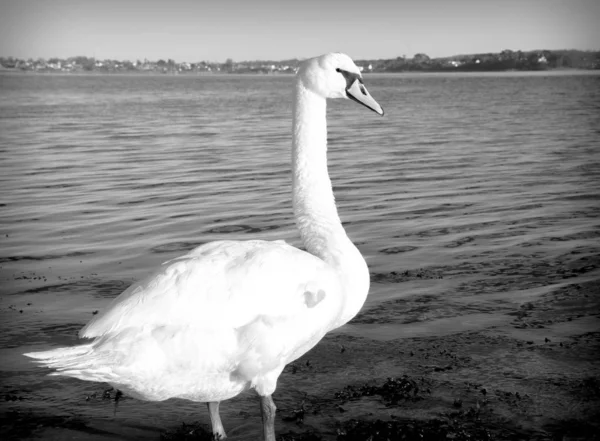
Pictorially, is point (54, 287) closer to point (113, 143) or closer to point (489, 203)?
point (489, 203)

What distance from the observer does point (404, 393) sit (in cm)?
646

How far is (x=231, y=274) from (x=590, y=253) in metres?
7.33

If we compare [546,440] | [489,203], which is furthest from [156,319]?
[489,203]

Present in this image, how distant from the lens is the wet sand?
5.93 meters

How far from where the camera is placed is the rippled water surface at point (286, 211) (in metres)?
9.38

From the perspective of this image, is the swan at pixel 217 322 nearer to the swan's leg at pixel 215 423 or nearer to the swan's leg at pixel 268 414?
the swan's leg at pixel 268 414

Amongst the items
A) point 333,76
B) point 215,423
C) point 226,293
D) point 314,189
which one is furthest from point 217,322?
point 333,76

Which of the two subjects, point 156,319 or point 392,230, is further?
point 392,230

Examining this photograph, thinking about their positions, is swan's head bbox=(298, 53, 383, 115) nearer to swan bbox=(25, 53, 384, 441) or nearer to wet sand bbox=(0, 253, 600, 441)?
swan bbox=(25, 53, 384, 441)

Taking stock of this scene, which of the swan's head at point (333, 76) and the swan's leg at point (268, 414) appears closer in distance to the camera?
the swan's leg at point (268, 414)

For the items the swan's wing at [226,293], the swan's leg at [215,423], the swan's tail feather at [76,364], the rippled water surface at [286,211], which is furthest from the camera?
the rippled water surface at [286,211]

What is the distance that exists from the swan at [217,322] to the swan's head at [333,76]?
138 centimetres

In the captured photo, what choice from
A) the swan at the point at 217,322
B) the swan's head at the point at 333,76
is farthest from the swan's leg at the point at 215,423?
the swan's head at the point at 333,76

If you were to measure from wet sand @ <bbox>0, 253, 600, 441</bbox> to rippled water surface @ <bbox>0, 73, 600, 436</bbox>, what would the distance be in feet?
0.56
